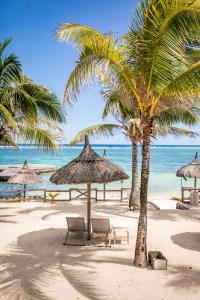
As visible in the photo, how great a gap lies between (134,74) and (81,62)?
1.12m

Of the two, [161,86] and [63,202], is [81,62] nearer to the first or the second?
[161,86]

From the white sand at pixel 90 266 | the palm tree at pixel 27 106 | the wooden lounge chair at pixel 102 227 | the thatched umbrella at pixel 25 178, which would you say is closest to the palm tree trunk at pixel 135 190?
the white sand at pixel 90 266

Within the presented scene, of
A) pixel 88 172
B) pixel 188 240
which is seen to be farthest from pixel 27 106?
pixel 188 240

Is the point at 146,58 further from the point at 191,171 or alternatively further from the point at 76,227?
the point at 191,171

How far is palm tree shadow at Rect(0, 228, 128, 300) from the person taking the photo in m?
5.14

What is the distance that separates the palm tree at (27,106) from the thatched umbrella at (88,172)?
208cm

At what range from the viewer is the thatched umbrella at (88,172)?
7.92 meters

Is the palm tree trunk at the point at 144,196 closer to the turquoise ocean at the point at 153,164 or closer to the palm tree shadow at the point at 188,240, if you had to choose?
the palm tree shadow at the point at 188,240

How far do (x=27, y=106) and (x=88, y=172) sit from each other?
12.4 feet

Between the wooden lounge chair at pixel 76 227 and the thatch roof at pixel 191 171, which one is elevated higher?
the thatch roof at pixel 191 171

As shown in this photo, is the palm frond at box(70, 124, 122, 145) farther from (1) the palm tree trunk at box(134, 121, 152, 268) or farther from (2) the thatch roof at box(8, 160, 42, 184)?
(1) the palm tree trunk at box(134, 121, 152, 268)

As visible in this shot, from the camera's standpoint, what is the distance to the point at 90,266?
6215 mm

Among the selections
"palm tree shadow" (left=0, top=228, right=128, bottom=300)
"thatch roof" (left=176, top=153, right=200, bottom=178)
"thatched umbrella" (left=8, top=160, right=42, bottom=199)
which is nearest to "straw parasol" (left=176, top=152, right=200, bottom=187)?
"thatch roof" (left=176, top=153, right=200, bottom=178)

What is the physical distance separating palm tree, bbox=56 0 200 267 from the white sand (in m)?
0.75
